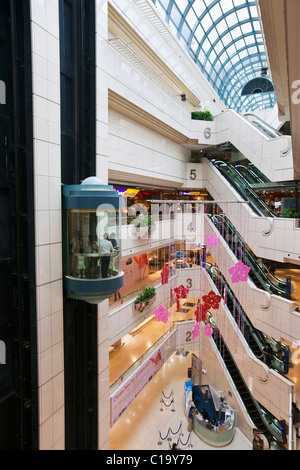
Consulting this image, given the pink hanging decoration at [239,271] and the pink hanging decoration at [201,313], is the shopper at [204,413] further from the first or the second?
the pink hanging decoration at [239,271]

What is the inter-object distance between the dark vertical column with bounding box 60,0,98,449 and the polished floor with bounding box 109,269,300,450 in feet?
14.3

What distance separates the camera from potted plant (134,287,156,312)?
1011 cm

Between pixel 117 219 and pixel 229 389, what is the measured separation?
11072 millimetres

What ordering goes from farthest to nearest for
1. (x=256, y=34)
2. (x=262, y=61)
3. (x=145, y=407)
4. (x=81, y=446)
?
1. (x=262, y=61)
2. (x=256, y=34)
3. (x=145, y=407)
4. (x=81, y=446)

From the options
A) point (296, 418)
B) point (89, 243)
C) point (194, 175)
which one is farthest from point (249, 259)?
point (89, 243)

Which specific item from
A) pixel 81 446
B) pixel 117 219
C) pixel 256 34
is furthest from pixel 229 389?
pixel 256 34

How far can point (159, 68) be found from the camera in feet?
37.3

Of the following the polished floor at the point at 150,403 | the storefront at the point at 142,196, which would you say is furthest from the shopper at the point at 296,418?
the storefront at the point at 142,196

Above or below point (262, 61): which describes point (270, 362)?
below

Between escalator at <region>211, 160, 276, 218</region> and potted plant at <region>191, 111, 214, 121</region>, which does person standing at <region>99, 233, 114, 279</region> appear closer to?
escalator at <region>211, 160, 276, 218</region>

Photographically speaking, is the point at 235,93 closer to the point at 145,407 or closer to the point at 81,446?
the point at 145,407

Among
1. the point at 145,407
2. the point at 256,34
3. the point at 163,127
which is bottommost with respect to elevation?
the point at 145,407

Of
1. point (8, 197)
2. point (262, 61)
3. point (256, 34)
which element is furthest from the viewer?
point (262, 61)

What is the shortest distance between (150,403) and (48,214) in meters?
11.0
